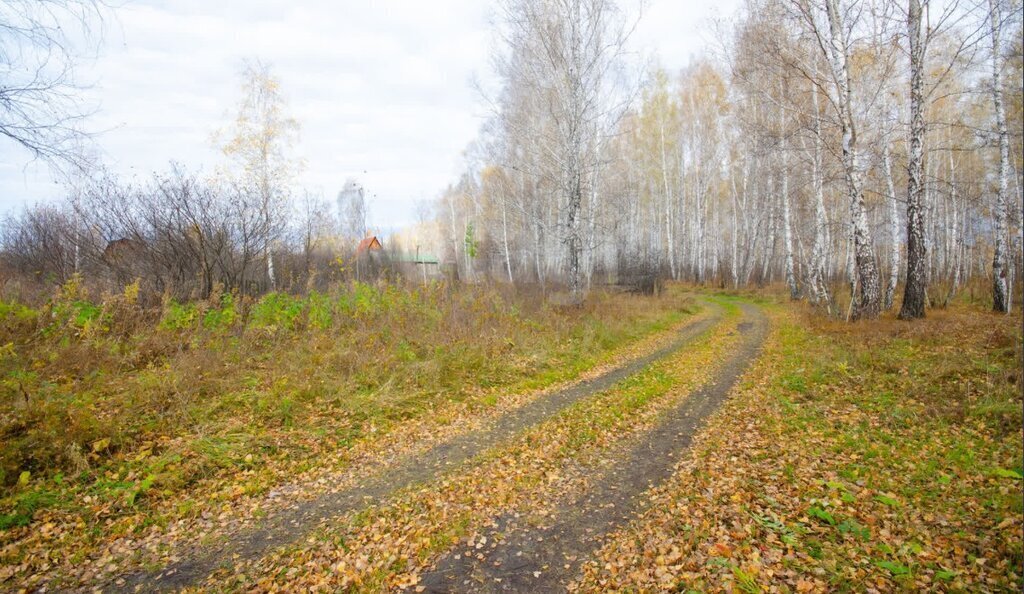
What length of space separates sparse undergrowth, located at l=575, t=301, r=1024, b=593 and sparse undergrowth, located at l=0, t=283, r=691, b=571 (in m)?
3.72

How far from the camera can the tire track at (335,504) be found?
3.29 meters

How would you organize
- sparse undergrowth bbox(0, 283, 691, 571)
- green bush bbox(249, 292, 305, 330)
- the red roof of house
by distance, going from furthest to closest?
the red roof of house → green bush bbox(249, 292, 305, 330) → sparse undergrowth bbox(0, 283, 691, 571)

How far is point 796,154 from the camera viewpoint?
698 inches

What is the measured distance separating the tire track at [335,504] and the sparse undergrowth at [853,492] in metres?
2.27

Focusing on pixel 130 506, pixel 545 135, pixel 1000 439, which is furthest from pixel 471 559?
pixel 545 135

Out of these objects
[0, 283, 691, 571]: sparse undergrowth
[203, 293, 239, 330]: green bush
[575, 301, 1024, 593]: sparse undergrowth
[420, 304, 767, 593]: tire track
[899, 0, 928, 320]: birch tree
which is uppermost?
[899, 0, 928, 320]: birch tree

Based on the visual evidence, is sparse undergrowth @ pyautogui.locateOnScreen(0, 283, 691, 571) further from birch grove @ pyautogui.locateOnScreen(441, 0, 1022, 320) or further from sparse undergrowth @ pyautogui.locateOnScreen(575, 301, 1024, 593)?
birch grove @ pyautogui.locateOnScreen(441, 0, 1022, 320)

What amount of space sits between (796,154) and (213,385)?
2120 centimetres

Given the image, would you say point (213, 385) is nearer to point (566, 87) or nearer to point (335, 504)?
point (335, 504)

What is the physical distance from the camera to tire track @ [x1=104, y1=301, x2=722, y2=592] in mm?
3287

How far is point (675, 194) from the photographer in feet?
105

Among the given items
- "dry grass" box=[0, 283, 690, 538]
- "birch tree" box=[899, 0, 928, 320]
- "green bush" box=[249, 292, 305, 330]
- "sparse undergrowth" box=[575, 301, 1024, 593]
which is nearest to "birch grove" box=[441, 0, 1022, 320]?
"birch tree" box=[899, 0, 928, 320]

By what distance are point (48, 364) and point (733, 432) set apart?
9.60 metres

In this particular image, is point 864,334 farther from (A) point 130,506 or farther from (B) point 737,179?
(B) point 737,179
